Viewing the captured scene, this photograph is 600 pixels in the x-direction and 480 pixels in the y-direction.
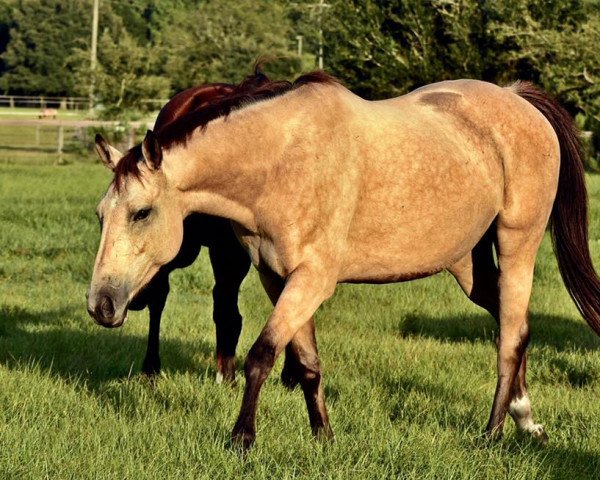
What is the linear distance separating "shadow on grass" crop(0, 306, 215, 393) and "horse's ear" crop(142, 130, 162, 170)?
81.2 inches

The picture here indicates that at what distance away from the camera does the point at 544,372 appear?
23.0 ft

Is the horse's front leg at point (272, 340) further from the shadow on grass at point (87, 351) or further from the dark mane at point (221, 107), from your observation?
the shadow on grass at point (87, 351)

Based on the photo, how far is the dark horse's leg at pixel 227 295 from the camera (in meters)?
6.59

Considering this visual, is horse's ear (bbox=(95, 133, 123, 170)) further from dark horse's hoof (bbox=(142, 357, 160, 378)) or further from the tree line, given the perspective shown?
the tree line

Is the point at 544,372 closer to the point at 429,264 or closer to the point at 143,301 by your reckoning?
the point at 429,264

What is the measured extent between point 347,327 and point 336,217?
13.6ft

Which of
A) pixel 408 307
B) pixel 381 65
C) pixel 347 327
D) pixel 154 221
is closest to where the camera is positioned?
pixel 154 221

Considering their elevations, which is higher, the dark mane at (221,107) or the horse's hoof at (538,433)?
the dark mane at (221,107)

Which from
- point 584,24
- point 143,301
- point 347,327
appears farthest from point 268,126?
point 584,24

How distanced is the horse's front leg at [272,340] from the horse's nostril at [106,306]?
0.67 metres

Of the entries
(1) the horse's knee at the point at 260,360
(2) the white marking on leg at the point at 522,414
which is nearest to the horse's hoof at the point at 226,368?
(2) the white marking on leg at the point at 522,414

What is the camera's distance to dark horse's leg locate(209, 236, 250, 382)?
6.59 m

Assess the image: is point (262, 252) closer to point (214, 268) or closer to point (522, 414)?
point (522, 414)

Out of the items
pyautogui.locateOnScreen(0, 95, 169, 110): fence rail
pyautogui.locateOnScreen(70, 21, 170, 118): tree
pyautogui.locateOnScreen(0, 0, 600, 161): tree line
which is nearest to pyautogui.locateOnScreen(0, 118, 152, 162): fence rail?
pyautogui.locateOnScreen(70, 21, 170, 118): tree
